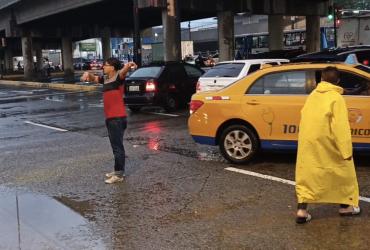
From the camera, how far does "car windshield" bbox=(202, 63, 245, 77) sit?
545 inches

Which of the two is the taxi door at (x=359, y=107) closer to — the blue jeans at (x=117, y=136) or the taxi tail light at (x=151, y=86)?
the blue jeans at (x=117, y=136)

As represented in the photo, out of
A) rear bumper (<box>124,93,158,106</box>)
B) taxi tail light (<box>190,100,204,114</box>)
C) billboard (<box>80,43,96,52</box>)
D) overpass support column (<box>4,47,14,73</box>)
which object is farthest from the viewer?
billboard (<box>80,43,96,52</box>)

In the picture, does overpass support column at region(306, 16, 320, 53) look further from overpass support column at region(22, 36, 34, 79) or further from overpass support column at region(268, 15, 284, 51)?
overpass support column at region(22, 36, 34, 79)

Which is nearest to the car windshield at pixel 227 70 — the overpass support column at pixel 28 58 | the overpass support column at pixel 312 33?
the overpass support column at pixel 312 33

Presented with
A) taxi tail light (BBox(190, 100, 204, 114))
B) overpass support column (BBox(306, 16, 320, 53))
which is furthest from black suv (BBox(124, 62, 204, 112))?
overpass support column (BBox(306, 16, 320, 53))

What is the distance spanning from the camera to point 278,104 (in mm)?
7887

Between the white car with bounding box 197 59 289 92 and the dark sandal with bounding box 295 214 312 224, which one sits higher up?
the white car with bounding box 197 59 289 92

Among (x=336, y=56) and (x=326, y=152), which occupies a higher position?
(x=336, y=56)

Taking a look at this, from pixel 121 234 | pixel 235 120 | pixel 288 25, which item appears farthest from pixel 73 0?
pixel 288 25

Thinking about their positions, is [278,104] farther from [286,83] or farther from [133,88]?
[133,88]

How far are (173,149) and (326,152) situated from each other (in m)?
5.01

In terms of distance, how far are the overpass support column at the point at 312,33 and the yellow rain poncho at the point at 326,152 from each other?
3647cm

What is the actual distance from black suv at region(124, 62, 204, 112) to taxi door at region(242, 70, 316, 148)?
26.9ft

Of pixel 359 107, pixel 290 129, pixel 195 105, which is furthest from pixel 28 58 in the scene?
pixel 359 107
